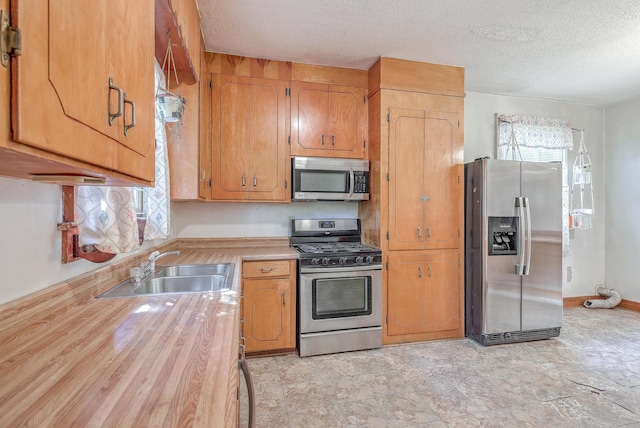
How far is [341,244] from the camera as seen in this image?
3297mm

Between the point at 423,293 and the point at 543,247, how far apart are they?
4.09 feet

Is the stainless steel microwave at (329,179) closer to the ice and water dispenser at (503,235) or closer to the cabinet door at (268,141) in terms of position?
the cabinet door at (268,141)

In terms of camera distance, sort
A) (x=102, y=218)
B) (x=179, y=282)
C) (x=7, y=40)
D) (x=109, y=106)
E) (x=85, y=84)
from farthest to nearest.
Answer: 1. (x=179, y=282)
2. (x=102, y=218)
3. (x=109, y=106)
4. (x=85, y=84)
5. (x=7, y=40)

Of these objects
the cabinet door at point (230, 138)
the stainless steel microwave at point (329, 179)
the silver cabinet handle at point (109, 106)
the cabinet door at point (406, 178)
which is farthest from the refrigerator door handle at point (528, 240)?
the silver cabinet handle at point (109, 106)

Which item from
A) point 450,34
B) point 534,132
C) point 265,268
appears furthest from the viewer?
point 534,132

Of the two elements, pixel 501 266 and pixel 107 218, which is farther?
pixel 501 266

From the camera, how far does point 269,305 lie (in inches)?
110

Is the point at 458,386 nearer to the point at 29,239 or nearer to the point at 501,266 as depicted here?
the point at 501,266

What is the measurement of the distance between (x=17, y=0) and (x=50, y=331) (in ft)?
3.22

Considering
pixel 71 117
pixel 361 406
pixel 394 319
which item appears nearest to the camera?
pixel 71 117

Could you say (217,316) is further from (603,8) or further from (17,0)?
(603,8)

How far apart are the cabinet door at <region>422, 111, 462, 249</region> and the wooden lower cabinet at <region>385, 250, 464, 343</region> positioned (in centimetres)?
17

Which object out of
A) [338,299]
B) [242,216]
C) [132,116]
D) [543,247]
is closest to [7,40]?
[132,116]

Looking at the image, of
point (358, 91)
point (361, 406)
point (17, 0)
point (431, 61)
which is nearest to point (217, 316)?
point (17, 0)
